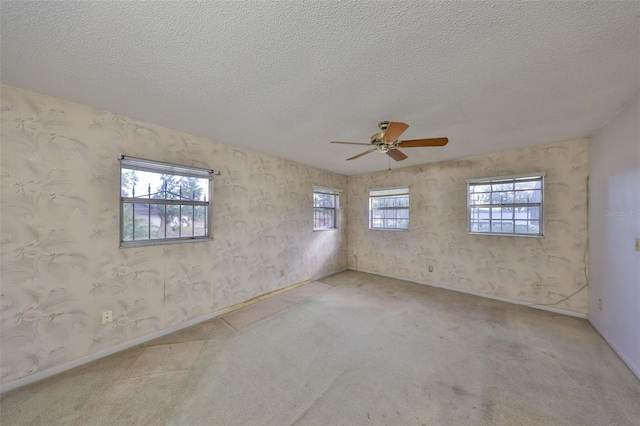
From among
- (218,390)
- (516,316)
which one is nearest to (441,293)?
(516,316)

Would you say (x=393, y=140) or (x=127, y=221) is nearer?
(x=393, y=140)

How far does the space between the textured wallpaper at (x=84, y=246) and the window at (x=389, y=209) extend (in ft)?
9.86

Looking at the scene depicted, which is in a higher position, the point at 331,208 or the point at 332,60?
the point at 332,60

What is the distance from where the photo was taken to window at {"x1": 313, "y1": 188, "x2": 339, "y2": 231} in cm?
469

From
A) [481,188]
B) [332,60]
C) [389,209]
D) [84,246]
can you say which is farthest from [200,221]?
[481,188]

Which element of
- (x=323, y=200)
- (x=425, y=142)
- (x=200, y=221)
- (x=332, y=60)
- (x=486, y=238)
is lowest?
(x=486, y=238)

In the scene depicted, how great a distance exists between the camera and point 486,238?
359 cm

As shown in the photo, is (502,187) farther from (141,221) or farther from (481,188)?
(141,221)

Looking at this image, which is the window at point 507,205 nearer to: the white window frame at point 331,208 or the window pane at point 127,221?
the white window frame at point 331,208

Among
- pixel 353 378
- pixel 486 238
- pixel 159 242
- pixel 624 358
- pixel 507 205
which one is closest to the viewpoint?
pixel 353 378

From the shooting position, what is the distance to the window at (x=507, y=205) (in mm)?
3209

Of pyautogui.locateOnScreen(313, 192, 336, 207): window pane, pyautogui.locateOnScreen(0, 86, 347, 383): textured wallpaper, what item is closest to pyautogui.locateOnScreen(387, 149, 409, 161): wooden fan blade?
pyautogui.locateOnScreen(0, 86, 347, 383): textured wallpaper

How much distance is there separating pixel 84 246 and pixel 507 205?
207 inches

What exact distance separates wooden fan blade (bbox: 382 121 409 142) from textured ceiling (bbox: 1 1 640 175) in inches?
9.2
